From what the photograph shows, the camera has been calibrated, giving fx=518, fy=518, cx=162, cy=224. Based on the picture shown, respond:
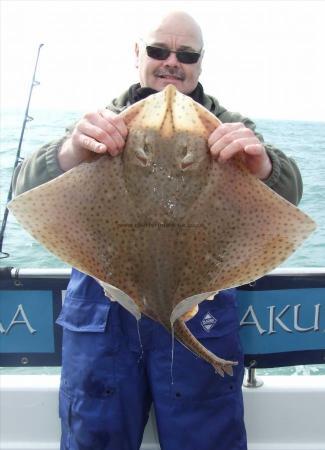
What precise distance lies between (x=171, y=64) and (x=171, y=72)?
0.04 metres

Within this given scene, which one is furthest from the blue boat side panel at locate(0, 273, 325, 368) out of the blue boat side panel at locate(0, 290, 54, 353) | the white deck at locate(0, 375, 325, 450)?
the white deck at locate(0, 375, 325, 450)

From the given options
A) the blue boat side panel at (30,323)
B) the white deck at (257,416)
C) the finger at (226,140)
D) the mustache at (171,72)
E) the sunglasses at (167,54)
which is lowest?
the white deck at (257,416)

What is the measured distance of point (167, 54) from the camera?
2.37 meters

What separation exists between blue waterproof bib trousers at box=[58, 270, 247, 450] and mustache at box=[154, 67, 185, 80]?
104 centimetres

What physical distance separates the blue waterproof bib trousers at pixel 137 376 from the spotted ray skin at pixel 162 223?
66cm

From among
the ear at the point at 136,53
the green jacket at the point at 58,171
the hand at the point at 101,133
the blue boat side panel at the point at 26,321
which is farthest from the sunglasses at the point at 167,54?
the blue boat side panel at the point at 26,321

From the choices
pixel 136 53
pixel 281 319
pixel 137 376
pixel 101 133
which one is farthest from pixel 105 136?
pixel 281 319

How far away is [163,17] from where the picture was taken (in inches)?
95.1

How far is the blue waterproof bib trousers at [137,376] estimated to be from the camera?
2.50 m

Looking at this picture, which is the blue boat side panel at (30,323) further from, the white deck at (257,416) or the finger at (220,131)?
the finger at (220,131)

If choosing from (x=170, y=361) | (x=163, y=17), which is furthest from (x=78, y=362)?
(x=163, y=17)

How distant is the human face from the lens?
2.36 m

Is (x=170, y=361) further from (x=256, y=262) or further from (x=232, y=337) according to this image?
(x=256, y=262)

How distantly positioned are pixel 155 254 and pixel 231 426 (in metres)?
1.22
